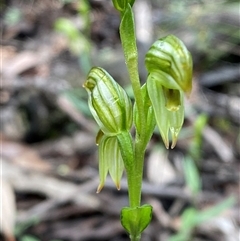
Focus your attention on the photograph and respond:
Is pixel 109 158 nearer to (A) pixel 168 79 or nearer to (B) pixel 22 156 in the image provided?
(A) pixel 168 79

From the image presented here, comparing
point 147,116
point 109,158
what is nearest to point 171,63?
point 147,116

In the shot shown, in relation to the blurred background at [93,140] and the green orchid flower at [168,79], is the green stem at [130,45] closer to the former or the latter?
the green orchid flower at [168,79]

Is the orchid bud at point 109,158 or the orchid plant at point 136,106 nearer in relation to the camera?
the orchid plant at point 136,106

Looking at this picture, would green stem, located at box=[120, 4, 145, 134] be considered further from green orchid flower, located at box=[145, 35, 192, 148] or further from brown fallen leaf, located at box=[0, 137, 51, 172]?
brown fallen leaf, located at box=[0, 137, 51, 172]

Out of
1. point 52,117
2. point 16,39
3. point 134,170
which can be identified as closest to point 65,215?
point 52,117

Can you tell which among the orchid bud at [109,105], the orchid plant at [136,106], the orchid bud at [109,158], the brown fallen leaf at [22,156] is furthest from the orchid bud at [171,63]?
the brown fallen leaf at [22,156]

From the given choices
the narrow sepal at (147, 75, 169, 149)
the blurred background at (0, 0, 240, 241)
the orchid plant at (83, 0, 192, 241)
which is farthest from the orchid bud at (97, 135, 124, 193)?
the blurred background at (0, 0, 240, 241)

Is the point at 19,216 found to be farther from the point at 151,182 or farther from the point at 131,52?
the point at 131,52
